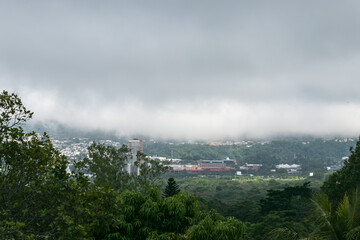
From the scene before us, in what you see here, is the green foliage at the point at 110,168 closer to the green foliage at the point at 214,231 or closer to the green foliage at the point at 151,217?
the green foliage at the point at 151,217

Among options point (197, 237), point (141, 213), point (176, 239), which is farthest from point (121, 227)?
point (197, 237)

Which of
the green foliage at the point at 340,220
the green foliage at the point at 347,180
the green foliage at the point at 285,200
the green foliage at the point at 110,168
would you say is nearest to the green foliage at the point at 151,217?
the green foliage at the point at 340,220

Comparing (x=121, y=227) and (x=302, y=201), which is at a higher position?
(x=121, y=227)

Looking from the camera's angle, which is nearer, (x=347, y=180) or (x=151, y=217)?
(x=151, y=217)

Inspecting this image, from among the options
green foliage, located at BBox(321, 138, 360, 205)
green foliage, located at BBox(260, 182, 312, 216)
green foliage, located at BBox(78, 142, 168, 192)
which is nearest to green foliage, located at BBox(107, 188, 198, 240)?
green foliage, located at BBox(78, 142, 168, 192)

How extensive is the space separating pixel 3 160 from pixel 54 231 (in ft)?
6.47

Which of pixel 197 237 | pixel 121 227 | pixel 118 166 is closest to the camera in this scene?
pixel 197 237

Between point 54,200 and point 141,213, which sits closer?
point 54,200

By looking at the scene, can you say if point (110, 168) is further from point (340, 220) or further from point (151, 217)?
point (340, 220)

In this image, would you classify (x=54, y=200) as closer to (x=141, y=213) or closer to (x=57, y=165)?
(x=57, y=165)

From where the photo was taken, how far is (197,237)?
9.73 metres

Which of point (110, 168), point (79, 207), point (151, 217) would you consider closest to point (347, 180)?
point (110, 168)

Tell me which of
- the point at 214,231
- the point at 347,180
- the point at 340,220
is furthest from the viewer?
the point at 347,180

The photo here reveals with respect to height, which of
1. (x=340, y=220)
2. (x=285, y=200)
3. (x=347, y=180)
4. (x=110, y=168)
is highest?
(x=340, y=220)
